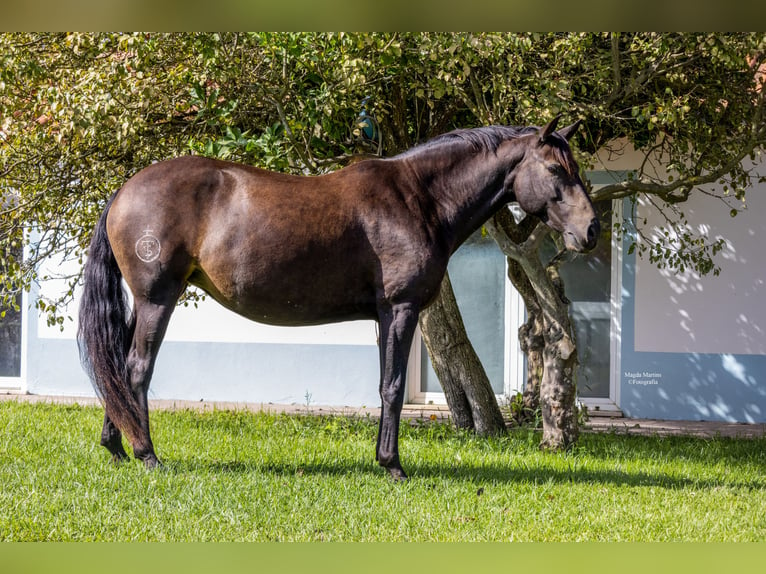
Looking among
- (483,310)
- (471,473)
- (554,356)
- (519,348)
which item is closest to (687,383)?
(519,348)

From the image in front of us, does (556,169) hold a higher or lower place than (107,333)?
higher

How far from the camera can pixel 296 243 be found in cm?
521

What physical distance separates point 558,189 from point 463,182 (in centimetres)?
63

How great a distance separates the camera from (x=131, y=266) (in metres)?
5.21

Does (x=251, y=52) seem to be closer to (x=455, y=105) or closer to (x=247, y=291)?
(x=455, y=105)

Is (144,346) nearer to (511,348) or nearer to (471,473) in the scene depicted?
(471,473)

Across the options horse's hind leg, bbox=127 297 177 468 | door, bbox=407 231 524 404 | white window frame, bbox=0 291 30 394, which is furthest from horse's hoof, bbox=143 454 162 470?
white window frame, bbox=0 291 30 394

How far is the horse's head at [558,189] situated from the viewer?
524cm

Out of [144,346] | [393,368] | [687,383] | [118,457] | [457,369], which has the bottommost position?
[118,457]

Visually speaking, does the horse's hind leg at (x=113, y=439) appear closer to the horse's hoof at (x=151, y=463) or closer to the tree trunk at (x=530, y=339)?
the horse's hoof at (x=151, y=463)

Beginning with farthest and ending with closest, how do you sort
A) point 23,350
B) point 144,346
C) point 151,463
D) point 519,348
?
1. point 23,350
2. point 519,348
3. point 151,463
4. point 144,346

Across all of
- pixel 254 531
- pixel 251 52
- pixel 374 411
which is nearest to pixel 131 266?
pixel 254 531

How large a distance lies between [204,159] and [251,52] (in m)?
1.94

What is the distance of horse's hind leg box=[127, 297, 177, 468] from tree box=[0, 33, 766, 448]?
1.58 m
